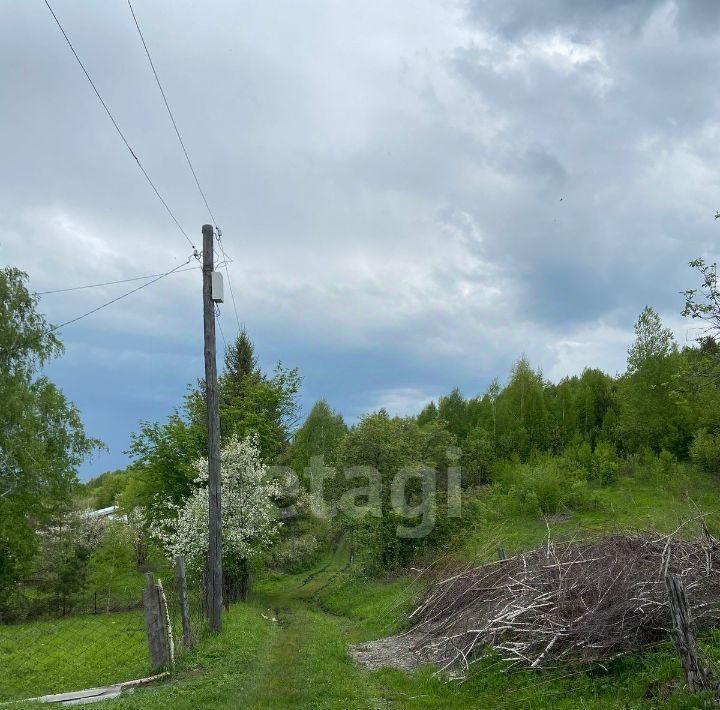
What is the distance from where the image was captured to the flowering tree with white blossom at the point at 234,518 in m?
24.4

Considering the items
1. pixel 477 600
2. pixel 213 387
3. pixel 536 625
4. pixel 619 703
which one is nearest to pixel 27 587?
pixel 213 387

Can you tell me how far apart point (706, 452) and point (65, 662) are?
1167 inches

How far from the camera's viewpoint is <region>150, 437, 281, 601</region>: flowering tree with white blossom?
24422 millimetres

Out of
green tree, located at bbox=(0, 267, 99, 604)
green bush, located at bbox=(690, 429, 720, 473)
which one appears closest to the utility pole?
green tree, located at bbox=(0, 267, 99, 604)

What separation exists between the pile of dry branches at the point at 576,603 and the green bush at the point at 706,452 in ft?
73.7

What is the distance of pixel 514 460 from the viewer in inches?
1796

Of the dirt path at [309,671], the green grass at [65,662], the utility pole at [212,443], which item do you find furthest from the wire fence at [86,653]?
the dirt path at [309,671]

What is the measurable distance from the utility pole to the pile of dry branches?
4.34 metres

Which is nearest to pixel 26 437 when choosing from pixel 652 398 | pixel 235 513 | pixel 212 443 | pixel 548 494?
pixel 235 513

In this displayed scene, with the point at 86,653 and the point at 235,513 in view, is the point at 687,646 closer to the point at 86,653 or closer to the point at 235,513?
the point at 86,653

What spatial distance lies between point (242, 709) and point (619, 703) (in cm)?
453

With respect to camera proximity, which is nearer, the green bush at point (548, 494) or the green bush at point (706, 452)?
the green bush at point (548, 494)

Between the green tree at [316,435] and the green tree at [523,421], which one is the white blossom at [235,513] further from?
the green tree at [523,421]

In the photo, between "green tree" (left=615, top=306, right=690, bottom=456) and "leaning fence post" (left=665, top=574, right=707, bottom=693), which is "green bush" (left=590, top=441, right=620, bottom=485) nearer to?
"green tree" (left=615, top=306, right=690, bottom=456)
